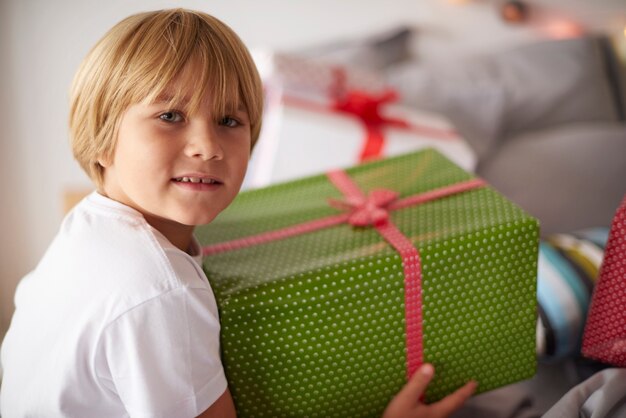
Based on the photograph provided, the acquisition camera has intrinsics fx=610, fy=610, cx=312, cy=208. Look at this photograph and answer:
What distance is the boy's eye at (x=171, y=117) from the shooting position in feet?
2.51

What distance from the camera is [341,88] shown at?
1.39 meters

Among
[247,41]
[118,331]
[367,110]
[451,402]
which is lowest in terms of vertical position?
[451,402]

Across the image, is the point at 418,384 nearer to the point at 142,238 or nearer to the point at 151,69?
the point at 142,238

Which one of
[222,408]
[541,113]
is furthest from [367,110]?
[222,408]

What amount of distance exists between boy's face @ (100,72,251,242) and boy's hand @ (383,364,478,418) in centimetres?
38

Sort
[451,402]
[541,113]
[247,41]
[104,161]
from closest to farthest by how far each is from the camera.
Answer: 1. [104,161]
2. [451,402]
3. [541,113]
4. [247,41]

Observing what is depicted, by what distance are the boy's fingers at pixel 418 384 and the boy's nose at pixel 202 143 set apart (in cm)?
43

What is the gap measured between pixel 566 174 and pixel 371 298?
722 millimetres

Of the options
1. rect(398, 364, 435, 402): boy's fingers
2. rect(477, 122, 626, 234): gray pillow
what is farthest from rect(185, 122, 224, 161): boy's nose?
rect(477, 122, 626, 234): gray pillow

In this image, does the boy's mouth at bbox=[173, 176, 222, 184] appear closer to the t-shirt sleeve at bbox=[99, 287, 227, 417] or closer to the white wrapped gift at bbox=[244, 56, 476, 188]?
the t-shirt sleeve at bbox=[99, 287, 227, 417]

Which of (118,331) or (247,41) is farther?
(247,41)

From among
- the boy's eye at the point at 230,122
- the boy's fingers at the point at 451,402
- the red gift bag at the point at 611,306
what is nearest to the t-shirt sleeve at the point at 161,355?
the boy's eye at the point at 230,122

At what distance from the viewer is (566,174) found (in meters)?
1.34

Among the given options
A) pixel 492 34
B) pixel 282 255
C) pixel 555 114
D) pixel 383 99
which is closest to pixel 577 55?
pixel 555 114
